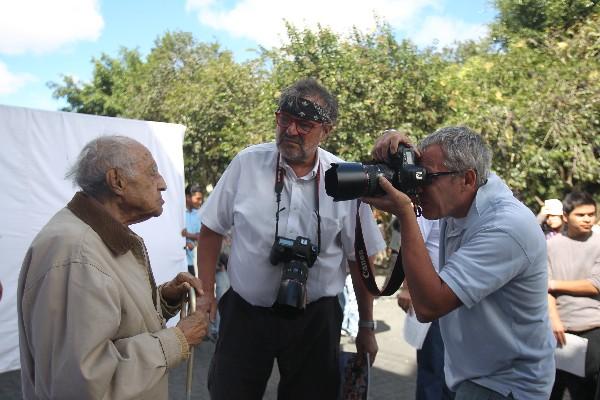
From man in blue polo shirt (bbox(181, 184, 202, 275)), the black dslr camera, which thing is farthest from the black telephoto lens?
man in blue polo shirt (bbox(181, 184, 202, 275))

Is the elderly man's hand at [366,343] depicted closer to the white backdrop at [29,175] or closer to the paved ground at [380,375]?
the paved ground at [380,375]

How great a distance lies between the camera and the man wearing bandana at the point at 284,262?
8.29ft

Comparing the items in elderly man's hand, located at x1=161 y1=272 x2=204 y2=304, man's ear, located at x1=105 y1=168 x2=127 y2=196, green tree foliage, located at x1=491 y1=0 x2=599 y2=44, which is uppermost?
green tree foliage, located at x1=491 y1=0 x2=599 y2=44

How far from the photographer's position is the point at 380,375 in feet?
16.8

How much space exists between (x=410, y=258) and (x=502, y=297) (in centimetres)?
34

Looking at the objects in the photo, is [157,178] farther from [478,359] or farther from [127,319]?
[478,359]

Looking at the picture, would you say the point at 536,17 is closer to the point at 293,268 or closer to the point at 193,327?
the point at 293,268

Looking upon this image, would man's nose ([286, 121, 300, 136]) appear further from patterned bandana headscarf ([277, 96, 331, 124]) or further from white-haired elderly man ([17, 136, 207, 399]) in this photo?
white-haired elderly man ([17, 136, 207, 399])

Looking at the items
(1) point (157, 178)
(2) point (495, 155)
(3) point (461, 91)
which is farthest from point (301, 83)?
(3) point (461, 91)

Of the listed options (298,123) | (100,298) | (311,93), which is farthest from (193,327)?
(311,93)

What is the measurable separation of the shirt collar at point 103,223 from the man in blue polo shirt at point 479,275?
82 centimetres

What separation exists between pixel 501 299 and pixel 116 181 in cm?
130

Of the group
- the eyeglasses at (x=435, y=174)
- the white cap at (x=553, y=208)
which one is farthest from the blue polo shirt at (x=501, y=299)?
the white cap at (x=553, y=208)

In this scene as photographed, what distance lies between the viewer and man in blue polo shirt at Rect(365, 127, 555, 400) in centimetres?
171
